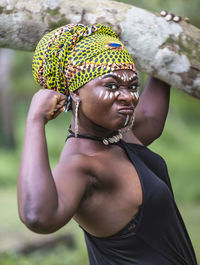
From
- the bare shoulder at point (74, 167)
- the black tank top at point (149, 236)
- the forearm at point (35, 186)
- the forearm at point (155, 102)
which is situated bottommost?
the black tank top at point (149, 236)

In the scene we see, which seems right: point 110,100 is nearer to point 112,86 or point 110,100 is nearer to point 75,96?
point 112,86

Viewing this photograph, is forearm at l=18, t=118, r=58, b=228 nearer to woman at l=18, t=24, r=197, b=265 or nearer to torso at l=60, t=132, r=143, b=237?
woman at l=18, t=24, r=197, b=265

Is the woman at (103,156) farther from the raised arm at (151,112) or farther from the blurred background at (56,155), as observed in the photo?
the blurred background at (56,155)

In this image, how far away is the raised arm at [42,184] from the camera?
2439mm

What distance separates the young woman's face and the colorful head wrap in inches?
1.5

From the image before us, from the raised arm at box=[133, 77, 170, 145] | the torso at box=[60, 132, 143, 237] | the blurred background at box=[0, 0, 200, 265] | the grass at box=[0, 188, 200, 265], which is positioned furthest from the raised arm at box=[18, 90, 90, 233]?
the grass at box=[0, 188, 200, 265]

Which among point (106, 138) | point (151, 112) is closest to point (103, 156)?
point (106, 138)

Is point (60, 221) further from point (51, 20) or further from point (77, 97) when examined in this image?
point (51, 20)

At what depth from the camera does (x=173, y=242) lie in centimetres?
298

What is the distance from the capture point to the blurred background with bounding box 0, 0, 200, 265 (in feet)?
23.7

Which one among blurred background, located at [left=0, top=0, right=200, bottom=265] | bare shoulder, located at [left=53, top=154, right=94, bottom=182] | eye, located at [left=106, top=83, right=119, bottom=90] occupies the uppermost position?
eye, located at [left=106, top=83, right=119, bottom=90]

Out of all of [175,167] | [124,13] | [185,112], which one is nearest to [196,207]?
[175,167]

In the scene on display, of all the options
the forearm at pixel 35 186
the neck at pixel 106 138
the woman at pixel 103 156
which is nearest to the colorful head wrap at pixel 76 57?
the woman at pixel 103 156

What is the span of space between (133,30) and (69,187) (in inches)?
49.7
